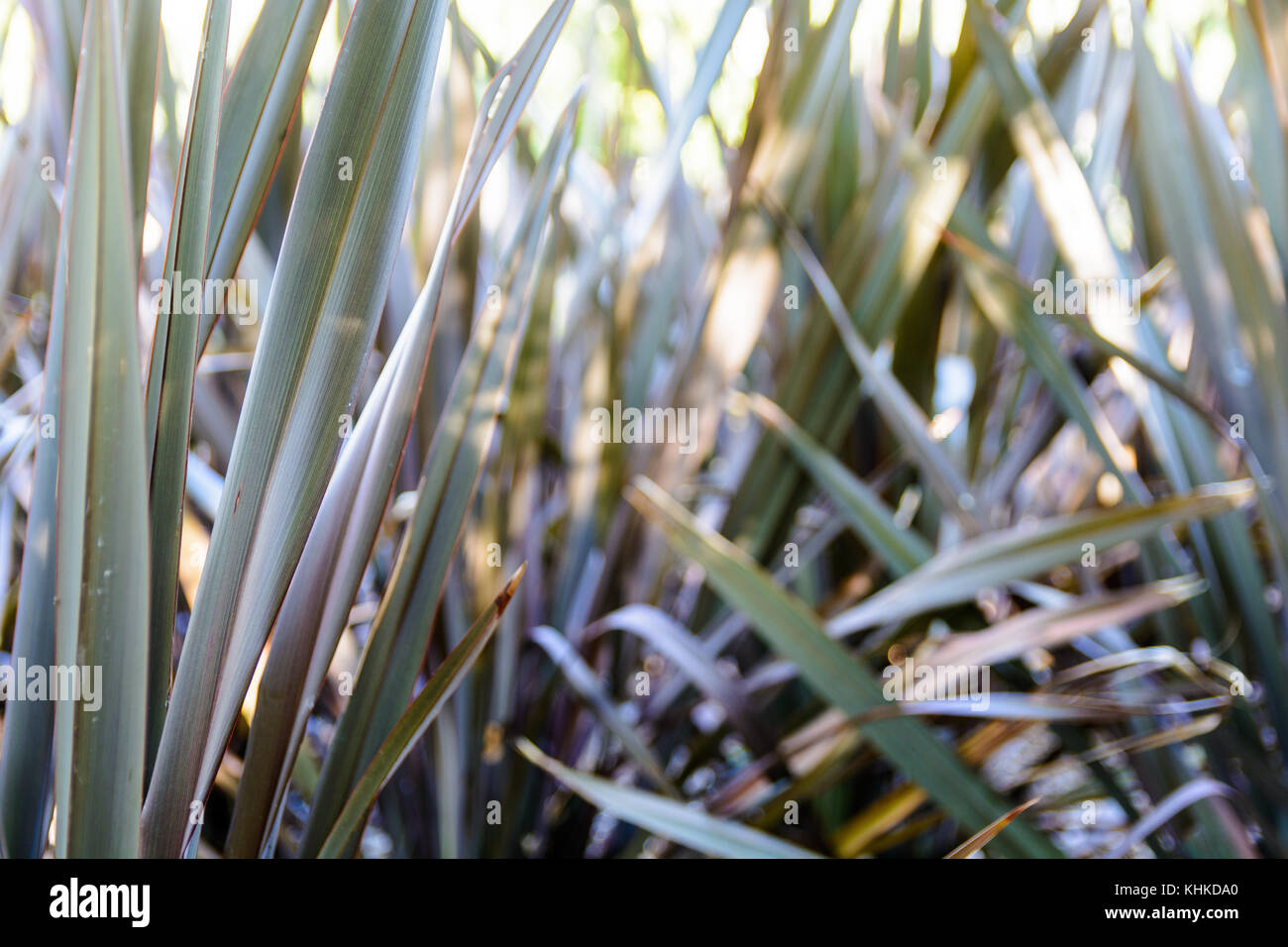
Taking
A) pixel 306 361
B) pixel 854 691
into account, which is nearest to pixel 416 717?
pixel 306 361

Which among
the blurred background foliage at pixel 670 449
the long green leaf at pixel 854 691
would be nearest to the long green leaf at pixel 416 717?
the blurred background foliage at pixel 670 449

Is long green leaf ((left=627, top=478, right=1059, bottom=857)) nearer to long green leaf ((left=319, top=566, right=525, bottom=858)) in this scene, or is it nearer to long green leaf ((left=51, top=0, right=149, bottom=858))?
long green leaf ((left=319, top=566, right=525, bottom=858))

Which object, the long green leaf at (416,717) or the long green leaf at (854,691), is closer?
the long green leaf at (416,717)

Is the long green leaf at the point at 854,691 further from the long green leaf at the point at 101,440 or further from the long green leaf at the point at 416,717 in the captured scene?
the long green leaf at the point at 101,440

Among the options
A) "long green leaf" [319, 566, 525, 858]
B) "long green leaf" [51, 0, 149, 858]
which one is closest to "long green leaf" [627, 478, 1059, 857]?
"long green leaf" [319, 566, 525, 858]

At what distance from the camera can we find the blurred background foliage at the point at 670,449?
0.83ft

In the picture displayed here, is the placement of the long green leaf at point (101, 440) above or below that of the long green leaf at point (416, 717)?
above

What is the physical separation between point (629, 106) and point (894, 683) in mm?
662

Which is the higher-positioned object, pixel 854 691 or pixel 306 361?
pixel 306 361

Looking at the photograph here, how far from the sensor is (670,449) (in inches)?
23.5

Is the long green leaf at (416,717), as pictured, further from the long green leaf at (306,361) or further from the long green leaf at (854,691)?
the long green leaf at (854,691)

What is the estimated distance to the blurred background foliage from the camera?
254 millimetres

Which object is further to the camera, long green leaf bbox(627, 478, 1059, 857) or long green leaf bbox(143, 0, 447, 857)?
long green leaf bbox(627, 478, 1059, 857)

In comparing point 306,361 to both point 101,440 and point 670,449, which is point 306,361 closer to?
point 101,440
